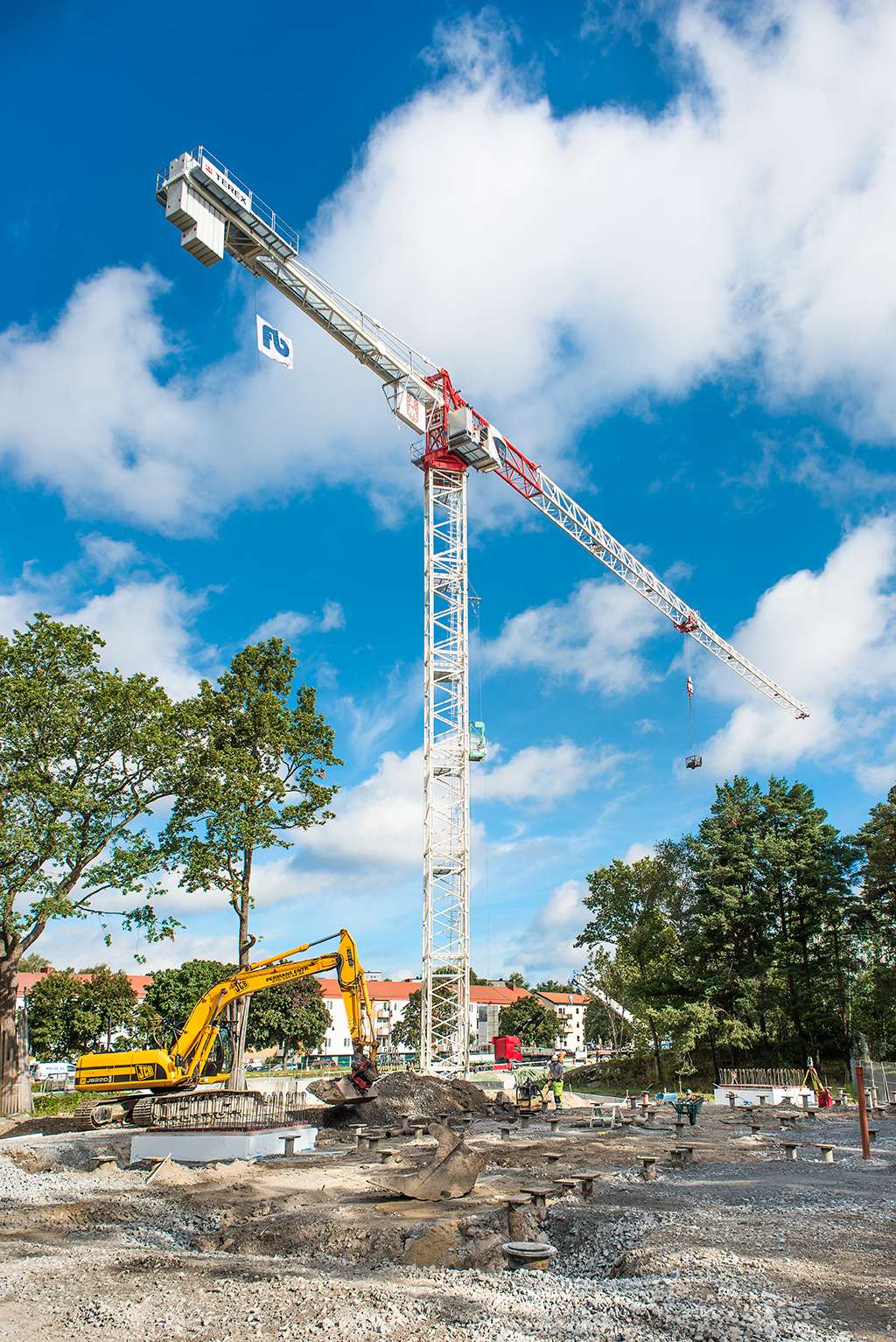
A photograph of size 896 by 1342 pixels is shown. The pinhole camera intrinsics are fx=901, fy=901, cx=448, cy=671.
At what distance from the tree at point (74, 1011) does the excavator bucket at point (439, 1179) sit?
183 ft

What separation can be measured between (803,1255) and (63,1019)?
211 feet

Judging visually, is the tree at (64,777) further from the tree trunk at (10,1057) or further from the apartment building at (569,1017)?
the apartment building at (569,1017)

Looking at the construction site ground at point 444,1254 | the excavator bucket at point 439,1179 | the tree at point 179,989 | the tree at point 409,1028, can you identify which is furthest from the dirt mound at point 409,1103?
the tree at point 409,1028

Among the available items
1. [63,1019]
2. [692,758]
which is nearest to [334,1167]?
[692,758]

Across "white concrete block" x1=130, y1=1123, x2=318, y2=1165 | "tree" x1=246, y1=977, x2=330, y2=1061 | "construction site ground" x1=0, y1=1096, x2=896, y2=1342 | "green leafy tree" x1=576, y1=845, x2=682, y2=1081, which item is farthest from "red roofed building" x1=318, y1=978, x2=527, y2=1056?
"construction site ground" x1=0, y1=1096, x2=896, y2=1342

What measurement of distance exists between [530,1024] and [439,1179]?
8947 centimetres

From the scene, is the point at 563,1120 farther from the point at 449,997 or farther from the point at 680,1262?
the point at 680,1262

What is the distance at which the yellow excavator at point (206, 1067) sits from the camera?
2269cm

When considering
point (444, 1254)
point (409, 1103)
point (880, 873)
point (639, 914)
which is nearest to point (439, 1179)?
point (444, 1254)

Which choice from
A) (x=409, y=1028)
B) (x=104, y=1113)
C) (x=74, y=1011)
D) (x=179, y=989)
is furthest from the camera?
(x=409, y=1028)

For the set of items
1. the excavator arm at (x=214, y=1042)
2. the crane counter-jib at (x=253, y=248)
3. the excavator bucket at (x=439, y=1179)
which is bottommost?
the excavator bucket at (x=439, y=1179)

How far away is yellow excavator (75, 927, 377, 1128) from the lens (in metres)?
22.7

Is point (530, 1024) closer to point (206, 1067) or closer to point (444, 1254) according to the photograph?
point (206, 1067)

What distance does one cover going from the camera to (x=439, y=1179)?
50.0ft
